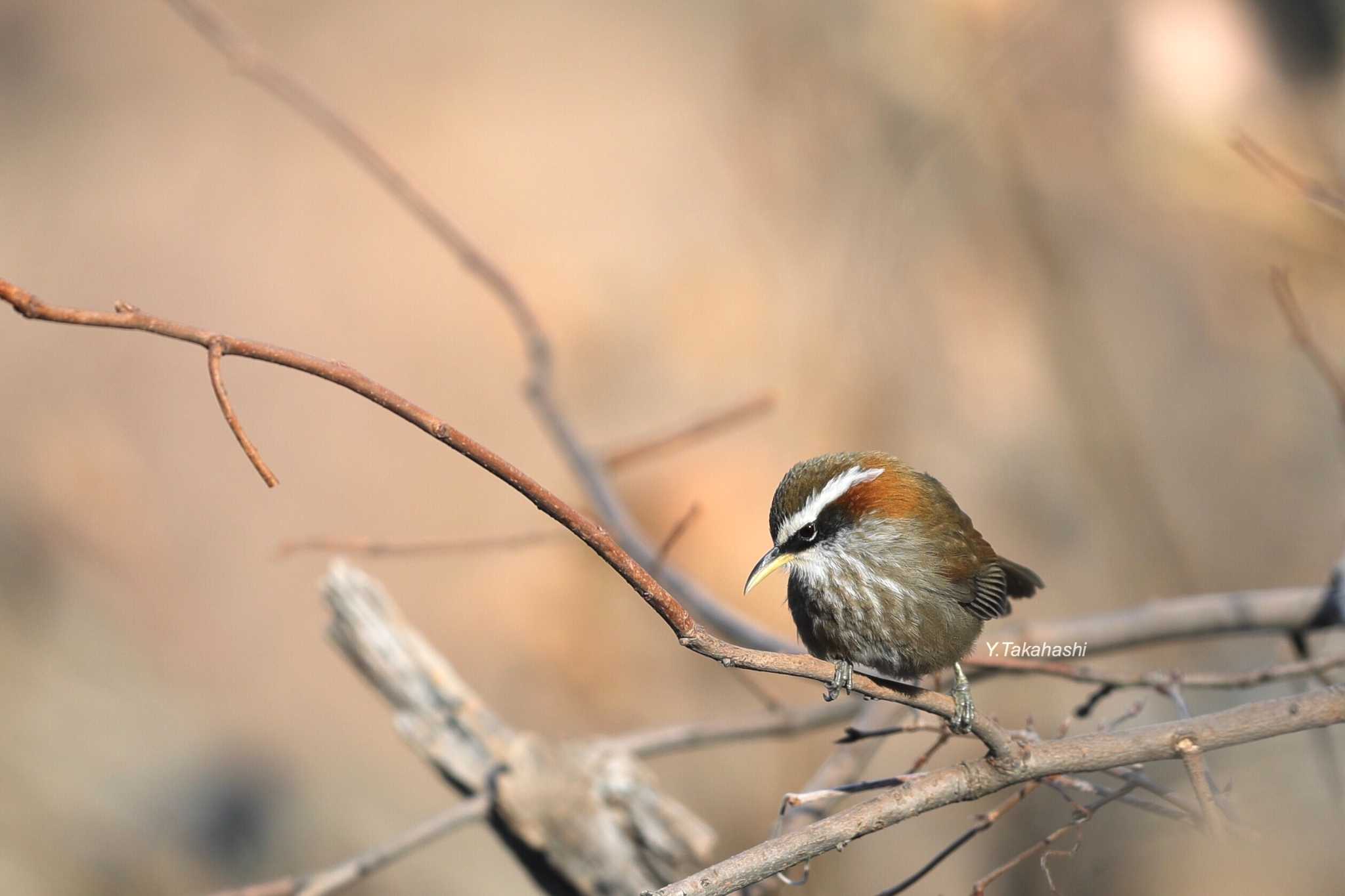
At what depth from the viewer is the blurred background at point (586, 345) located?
19.5ft

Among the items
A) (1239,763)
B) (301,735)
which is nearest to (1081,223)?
(1239,763)

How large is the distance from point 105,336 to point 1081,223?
18.9 ft

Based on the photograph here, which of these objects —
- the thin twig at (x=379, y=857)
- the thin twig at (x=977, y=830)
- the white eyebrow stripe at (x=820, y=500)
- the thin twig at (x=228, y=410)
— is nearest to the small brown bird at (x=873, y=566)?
the white eyebrow stripe at (x=820, y=500)

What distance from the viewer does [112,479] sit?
6145mm

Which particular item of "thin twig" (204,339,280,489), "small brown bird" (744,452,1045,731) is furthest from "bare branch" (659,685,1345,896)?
"thin twig" (204,339,280,489)

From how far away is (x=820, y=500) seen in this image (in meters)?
1.86

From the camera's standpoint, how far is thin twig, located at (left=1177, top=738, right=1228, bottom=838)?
5.72 feet

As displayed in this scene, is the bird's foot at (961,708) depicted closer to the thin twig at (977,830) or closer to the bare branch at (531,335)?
the thin twig at (977,830)

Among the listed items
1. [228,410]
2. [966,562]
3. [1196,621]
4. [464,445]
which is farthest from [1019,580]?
[228,410]

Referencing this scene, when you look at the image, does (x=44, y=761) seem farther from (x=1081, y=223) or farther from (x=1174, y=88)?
(x=1174, y=88)

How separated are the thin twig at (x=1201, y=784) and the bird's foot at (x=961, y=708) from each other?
34cm

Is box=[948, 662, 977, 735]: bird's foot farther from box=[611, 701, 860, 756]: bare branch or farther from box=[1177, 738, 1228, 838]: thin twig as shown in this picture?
box=[611, 701, 860, 756]: bare branch
